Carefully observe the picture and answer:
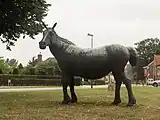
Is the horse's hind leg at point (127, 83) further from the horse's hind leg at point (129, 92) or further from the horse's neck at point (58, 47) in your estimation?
the horse's neck at point (58, 47)

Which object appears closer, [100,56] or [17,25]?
[100,56]

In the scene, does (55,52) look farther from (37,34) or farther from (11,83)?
(11,83)

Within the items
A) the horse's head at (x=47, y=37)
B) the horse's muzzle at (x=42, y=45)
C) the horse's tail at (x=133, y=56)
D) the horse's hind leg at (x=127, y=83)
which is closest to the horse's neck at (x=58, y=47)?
the horse's head at (x=47, y=37)

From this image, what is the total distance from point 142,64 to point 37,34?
111m

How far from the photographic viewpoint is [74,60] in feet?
55.3

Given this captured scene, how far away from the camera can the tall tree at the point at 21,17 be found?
2322 centimetres

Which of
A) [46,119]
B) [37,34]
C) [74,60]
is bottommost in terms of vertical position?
[46,119]

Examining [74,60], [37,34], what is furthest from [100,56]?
[37,34]

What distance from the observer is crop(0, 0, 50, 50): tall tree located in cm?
2322

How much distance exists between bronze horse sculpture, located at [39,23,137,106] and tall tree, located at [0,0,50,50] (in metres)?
6.72

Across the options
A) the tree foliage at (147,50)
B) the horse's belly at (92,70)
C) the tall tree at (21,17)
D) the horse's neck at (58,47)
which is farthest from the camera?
the tree foliage at (147,50)

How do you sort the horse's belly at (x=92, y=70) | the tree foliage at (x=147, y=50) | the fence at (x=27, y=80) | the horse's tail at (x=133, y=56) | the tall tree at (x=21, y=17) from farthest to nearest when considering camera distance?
the tree foliage at (x=147, y=50) → the fence at (x=27, y=80) → the tall tree at (x=21, y=17) → the horse's tail at (x=133, y=56) → the horse's belly at (x=92, y=70)

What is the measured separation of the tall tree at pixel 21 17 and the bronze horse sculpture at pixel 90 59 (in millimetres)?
6724

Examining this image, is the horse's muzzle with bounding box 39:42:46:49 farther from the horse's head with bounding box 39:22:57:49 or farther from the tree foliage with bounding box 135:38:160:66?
the tree foliage with bounding box 135:38:160:66
